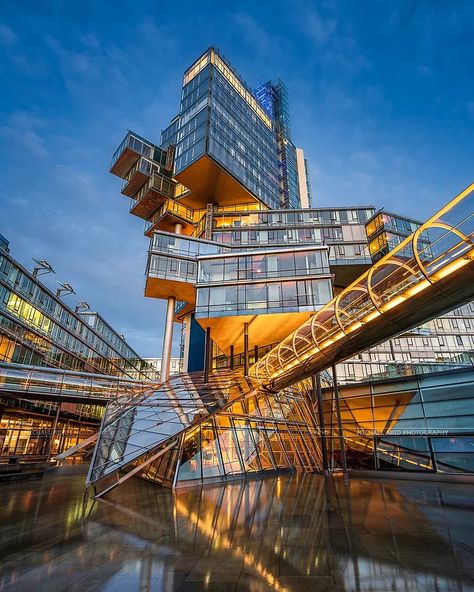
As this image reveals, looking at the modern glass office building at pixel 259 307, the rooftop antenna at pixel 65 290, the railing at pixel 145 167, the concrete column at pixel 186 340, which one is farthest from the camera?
the railing at pixel 145 167

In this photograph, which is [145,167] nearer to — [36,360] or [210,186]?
[210,186]

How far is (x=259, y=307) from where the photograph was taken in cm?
3269

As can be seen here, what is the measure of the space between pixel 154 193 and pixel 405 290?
60290mm

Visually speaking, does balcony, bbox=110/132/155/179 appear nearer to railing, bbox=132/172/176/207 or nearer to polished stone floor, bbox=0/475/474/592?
railing, bbox=132/172/176/207

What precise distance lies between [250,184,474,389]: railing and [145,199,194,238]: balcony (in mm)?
52804

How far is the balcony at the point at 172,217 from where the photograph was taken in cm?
6178

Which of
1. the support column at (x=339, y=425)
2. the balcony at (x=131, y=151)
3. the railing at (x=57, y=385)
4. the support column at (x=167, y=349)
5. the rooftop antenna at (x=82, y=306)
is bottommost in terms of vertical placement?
the support column at (x=339, y=425)

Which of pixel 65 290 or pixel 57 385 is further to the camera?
pixel 65 290

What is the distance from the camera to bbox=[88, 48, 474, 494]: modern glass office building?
1056cm

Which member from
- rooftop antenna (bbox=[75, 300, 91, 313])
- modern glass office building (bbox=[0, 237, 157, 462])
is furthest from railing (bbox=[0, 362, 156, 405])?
rooftop antenna (bbox=[75, 300, 91, 313])

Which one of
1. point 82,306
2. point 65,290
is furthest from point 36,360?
point 82,306

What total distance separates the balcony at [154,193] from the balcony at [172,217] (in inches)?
51.1

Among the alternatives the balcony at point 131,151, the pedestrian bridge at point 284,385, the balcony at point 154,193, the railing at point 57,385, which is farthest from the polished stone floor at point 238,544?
the balcony at point 131,151

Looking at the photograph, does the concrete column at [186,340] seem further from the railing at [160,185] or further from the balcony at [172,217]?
the railing at [160,185]
